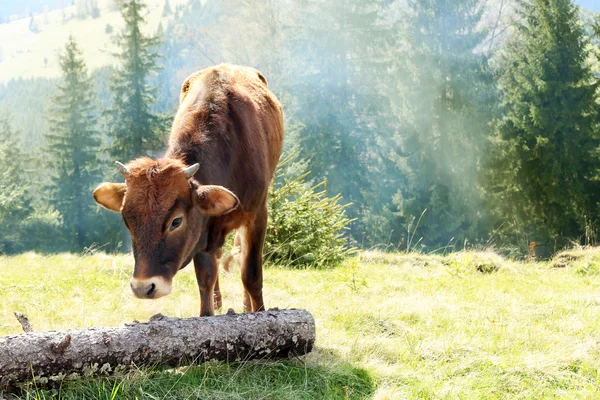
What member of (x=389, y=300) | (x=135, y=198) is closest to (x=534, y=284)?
(x=389, y=300)

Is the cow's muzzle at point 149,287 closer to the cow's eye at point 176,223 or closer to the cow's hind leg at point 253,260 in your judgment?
the cow's eye at point 176,223

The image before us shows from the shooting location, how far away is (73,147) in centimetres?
3656

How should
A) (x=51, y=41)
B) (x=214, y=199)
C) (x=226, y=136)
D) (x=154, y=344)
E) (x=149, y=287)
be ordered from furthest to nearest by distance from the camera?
(x=51, y=41) < (x=226, y=136) < (x=214, y=199) < (x=149, y=287) < (x=154, y=344)

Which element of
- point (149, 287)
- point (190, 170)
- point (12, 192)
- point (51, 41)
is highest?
point (190, 170)

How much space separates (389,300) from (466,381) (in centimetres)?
211

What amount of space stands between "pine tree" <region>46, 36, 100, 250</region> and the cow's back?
97.6ft

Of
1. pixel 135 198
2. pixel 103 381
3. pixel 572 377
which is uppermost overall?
pixel 135 198

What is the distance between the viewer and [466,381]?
4.03 m

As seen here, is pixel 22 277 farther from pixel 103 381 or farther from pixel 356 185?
pixel 356 185

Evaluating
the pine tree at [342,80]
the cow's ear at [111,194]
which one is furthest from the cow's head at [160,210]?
the pine tree at [342,80]

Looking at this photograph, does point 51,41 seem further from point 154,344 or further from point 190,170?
point 154,344

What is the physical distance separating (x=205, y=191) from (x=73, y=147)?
115 ft

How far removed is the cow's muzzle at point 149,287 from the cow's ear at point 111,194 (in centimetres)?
71

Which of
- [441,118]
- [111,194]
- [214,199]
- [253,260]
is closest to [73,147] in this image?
[441,118]
